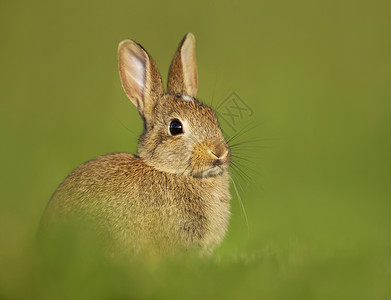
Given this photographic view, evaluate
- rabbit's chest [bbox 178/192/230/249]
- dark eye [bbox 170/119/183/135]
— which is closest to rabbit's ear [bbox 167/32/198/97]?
dark eye [bbox 170/119/183/135]

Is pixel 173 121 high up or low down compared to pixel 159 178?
up

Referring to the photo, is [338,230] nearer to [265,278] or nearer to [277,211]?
[277,211]

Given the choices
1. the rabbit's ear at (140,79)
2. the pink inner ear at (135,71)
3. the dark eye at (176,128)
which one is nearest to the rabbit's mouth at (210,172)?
the dark eye at (176,128)

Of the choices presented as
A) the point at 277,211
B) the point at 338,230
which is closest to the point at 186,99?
the point at 277,211

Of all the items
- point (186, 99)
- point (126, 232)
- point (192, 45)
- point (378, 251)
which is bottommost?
point (126, 232)

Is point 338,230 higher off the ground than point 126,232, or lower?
higher

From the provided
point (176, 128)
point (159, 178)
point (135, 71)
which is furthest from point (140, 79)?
point (159, 178)

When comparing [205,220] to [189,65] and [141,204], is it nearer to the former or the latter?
[141,204]

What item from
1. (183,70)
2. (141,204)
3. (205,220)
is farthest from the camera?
(183,70)
